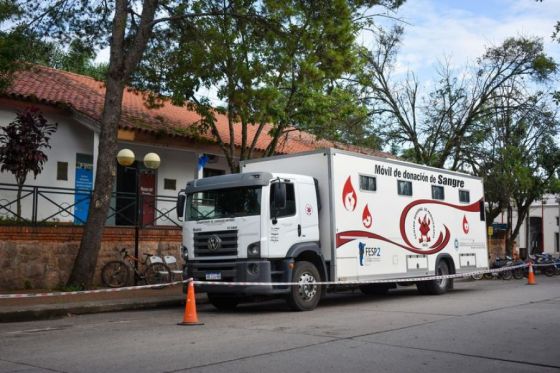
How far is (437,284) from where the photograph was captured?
16.6 m

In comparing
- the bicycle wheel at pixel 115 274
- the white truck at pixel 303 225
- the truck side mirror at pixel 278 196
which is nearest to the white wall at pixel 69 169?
the bicycle wheel at pixel 115 274

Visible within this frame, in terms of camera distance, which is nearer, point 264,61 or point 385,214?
point 385,214

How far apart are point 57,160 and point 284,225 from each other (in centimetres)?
958

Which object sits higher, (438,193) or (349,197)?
(438,193)

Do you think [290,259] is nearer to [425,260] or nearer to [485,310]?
[485,310]

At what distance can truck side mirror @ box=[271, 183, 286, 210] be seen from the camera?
39.6 ft

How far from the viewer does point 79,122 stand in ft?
62.1

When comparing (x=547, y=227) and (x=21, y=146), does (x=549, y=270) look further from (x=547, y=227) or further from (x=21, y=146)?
(x=547, y=227)

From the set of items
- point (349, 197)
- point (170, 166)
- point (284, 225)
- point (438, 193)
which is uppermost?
point (170, 166)

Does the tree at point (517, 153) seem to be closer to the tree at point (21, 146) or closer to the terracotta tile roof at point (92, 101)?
the terracotta tile roof at point (92, 101)

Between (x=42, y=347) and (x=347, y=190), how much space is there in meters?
7.22

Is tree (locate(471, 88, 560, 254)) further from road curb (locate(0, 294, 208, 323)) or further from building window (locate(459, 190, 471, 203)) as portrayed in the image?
road curb (locate(0, 294, 208, 323))

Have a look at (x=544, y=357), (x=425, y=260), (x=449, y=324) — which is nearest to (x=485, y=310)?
(x=449, y=324)

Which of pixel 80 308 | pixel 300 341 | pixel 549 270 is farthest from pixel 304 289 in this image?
pixel 549 270
